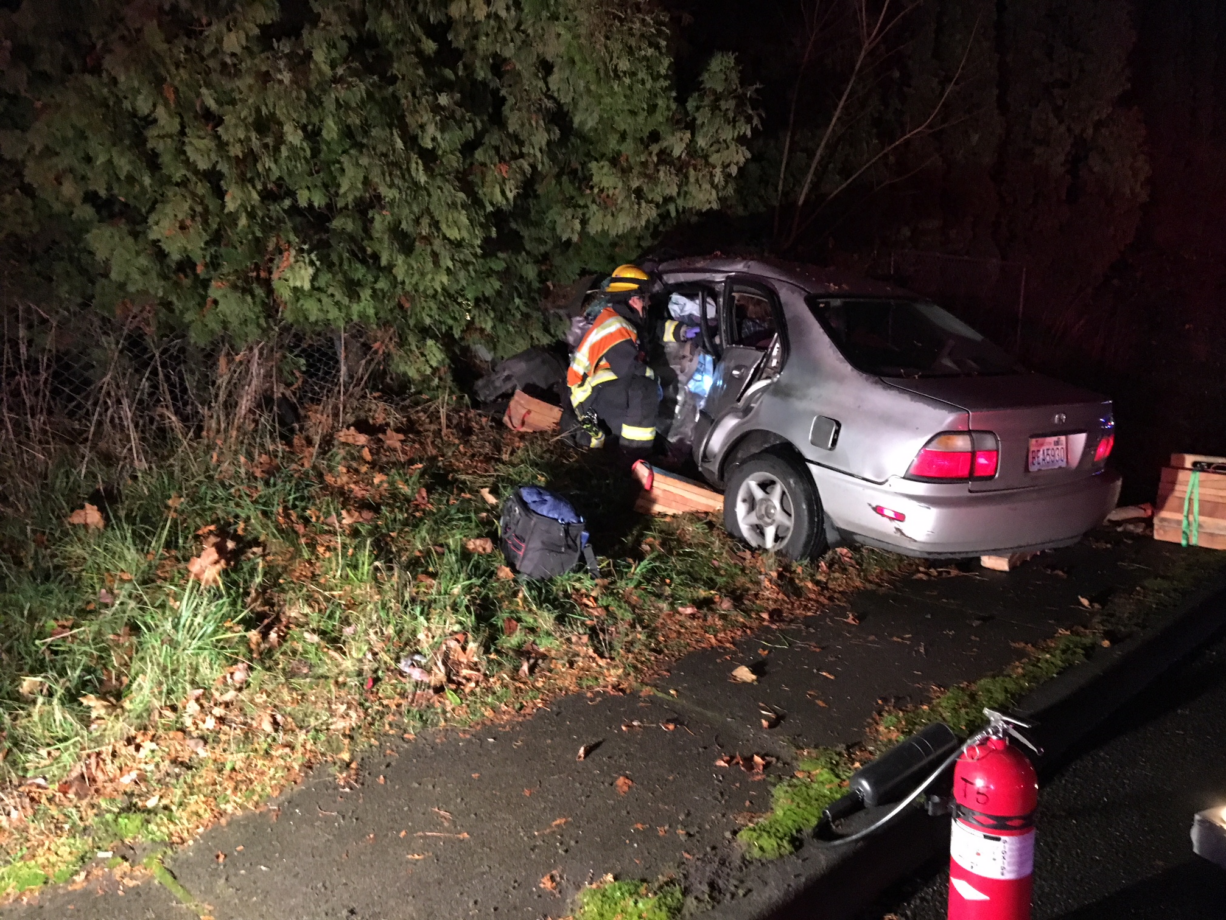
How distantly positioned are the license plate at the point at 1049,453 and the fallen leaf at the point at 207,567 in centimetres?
407

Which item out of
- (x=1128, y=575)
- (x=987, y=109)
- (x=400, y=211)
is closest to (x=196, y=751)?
(x=400, y=211)

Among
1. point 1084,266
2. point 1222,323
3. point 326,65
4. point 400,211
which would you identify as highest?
point 326,65

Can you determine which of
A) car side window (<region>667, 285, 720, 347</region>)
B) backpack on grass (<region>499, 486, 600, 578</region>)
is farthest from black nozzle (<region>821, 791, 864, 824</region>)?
car side window (<region>667, 285, 720, 347</region>)

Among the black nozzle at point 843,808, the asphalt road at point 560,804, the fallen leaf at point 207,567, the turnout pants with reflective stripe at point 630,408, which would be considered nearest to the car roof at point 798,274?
the turnout pants with reflective stripe at point 630,408

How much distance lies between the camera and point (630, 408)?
6430 mm

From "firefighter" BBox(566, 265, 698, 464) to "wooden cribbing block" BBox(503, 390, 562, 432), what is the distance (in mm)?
682

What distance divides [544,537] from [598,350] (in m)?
1.75

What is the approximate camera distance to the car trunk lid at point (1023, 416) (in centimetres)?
490

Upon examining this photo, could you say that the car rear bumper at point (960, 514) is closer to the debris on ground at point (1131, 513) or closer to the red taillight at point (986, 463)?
the red taillight at point (986, 463)

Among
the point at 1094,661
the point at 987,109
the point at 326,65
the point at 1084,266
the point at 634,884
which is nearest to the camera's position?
the point at 634,884

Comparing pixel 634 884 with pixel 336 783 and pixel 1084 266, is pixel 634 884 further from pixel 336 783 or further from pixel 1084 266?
pixel 1084 266

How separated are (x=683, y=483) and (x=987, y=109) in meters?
7.95

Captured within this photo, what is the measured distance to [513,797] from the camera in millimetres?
3619

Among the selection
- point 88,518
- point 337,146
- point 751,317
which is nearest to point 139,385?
point 88,518
